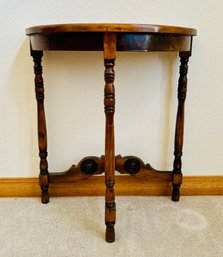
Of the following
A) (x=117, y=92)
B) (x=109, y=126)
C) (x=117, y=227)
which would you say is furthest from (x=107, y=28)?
(x=117, y=227)

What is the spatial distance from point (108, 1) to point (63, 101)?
437 millimetres

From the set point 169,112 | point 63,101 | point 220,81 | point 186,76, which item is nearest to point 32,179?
point 63,101

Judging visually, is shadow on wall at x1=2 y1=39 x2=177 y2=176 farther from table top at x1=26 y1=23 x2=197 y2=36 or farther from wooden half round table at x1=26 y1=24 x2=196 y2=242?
table top at x1=26 y1=23 x2=197 y2=36

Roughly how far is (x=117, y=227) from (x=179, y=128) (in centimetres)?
47

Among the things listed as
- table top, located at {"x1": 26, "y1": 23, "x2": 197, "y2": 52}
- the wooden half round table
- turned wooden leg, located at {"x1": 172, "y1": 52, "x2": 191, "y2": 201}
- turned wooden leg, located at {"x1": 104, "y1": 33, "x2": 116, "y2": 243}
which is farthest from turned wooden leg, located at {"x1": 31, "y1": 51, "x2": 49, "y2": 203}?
turned wooden leg, located at {"x1": 172, "y1": 52, "x2": 191, "y2": 201}

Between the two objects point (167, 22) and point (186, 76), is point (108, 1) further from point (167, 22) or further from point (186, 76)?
point (186, 76)

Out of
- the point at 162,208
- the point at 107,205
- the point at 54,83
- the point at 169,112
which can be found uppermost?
the point at 54,83

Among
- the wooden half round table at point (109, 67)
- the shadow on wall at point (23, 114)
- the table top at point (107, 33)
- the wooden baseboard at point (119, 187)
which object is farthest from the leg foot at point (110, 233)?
the table top at point (107, 33)

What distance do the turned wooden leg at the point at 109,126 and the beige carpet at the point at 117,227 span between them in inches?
3.3

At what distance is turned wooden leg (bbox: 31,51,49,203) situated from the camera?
3.73 ft

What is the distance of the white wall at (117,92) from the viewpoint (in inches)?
46.3

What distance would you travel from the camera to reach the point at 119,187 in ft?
4.43

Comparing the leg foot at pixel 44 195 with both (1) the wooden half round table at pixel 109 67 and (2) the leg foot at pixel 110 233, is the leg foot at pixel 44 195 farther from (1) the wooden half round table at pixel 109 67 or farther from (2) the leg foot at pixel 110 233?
(2) the leg foot at pixel 110 233

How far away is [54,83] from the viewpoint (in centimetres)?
125
